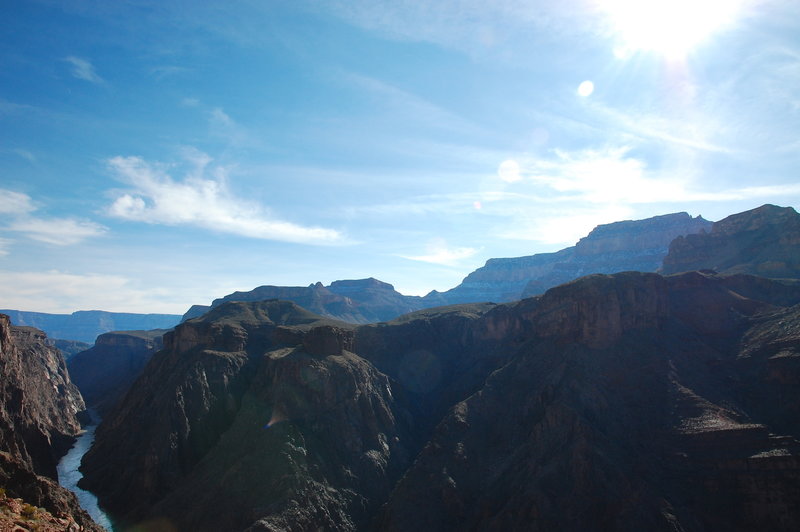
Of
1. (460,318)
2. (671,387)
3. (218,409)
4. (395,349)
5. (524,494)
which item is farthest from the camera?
(460,318)

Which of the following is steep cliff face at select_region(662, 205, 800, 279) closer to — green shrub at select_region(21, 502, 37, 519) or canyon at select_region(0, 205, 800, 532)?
canyon at select_region(0, 205, 800, 532)

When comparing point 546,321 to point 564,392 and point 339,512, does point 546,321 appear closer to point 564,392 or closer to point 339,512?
point 564,392

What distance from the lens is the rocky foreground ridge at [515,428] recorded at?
221 ft

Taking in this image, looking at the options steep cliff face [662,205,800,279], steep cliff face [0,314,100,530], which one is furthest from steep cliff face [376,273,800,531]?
steep cliff face [0,314,100,530]

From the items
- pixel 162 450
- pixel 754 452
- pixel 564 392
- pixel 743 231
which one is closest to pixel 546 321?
pixel 564 392

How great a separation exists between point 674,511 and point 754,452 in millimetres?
13623

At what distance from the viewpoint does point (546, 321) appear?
105 m

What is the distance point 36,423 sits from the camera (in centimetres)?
9462

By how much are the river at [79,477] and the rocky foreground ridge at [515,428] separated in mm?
2225

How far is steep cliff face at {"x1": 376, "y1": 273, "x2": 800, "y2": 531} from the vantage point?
65.2 m

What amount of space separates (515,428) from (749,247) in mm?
120263

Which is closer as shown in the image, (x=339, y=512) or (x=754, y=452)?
(x=754, y=452)

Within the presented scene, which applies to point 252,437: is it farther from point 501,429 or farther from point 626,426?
point 626,426

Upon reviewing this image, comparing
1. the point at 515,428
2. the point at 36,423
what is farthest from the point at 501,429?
the point at 36,423
